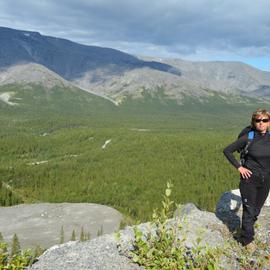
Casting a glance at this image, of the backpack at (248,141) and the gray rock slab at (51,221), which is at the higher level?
the backpack at (248,141)

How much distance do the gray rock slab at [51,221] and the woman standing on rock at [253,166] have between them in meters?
61.5

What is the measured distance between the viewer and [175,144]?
195 meters

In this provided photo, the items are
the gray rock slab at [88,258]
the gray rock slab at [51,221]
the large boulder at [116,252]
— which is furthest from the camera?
the gray rock slab at [51,221]

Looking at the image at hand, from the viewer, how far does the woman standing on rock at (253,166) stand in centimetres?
1544

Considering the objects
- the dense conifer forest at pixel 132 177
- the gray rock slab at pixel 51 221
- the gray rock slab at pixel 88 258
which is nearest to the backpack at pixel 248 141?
the gray rock slab at pixel 88 258

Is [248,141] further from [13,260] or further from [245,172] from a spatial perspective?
[13,260]

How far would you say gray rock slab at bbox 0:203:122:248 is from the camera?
79.1m

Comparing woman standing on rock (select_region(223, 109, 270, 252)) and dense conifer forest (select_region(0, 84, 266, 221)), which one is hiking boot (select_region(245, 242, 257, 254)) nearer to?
woman standing on rock (select_region(223, 109, 270, 252))

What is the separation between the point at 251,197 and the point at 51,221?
79492 millimetres

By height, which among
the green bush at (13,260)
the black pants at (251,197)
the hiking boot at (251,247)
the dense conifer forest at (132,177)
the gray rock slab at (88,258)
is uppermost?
the black pants at (251,197)

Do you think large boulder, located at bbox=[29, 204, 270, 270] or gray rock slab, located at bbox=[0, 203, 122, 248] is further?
gray rock slab, located at bbox=[0, 203, 122, 248]

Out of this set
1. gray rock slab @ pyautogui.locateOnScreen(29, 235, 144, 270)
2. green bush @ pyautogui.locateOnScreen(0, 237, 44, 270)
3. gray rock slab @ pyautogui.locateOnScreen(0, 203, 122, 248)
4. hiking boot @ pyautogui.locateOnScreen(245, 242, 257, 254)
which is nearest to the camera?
green bush @ pyautogui.locateOnScreen(0, 237, 44, 270)

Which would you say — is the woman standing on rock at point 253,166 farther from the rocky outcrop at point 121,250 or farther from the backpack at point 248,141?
the rocky outcrop at point 121,250

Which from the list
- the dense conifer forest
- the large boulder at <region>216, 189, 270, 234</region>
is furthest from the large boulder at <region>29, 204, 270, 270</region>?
the dense conifer forest
